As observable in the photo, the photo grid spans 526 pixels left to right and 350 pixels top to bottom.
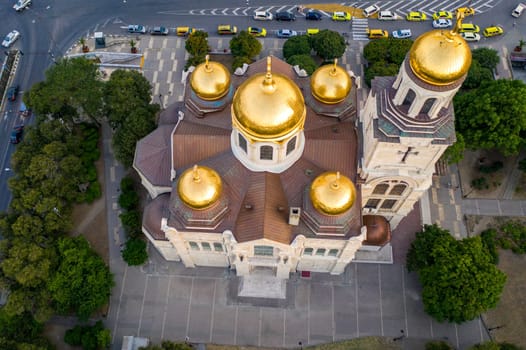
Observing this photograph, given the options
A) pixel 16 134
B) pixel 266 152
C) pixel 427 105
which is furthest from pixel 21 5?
pixel 427 105

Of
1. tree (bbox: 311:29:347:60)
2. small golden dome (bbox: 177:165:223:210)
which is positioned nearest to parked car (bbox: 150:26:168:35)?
tree (bbox: 311:29:347:60)

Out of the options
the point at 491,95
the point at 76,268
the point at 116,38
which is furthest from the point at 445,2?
the point at 76,268

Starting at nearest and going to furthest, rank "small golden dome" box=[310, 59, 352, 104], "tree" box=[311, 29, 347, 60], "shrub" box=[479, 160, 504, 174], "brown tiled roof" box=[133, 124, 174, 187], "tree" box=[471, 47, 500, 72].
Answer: "small golden dome" box=[310, 59, 352, 104]
"brown tiled roof" box=[133, 124, 174, 187]
"shrub" box=[479, 160, 504, 174]
"tree" box=[471, 47, 500, 72]
"tree" box=[311, 29, 347, 60]

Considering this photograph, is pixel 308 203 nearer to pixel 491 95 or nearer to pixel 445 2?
pixel 491 95

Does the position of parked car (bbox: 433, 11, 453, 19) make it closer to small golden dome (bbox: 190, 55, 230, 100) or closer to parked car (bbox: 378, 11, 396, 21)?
parked car (bbox: 378, 11, 396, 21)

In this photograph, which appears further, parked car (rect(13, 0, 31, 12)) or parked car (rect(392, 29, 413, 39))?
parked car (rect(13, 0, 31, 12))

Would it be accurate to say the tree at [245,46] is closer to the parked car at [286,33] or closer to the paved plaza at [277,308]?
the parked car at [286,33]
